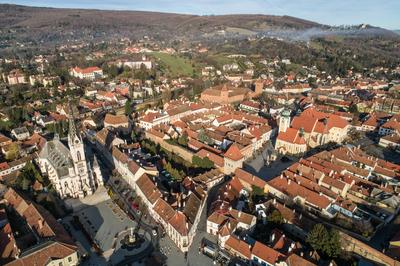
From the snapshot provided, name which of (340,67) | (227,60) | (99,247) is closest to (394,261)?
(99,247)

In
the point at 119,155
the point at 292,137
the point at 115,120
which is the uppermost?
the point at 292,137

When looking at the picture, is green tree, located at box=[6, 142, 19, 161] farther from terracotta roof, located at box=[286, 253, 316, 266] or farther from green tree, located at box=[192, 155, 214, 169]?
terracotta roof, located at box=[286, 253, 316, 266]

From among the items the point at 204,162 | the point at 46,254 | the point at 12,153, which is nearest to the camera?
the point at 46,254

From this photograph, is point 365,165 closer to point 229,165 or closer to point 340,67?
point 229,165

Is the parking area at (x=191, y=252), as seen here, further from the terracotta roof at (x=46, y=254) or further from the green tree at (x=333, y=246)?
the green tree at (x=333, y=246)

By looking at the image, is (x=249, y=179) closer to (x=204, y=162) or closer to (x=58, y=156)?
(x=204, y=162)

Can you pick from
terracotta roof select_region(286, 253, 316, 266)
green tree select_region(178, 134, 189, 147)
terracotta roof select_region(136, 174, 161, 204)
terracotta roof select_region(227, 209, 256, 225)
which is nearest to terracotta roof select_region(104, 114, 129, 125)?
green tree select_region(178, 134, 189, 147)

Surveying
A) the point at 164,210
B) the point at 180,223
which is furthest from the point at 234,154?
the point at 180,223
